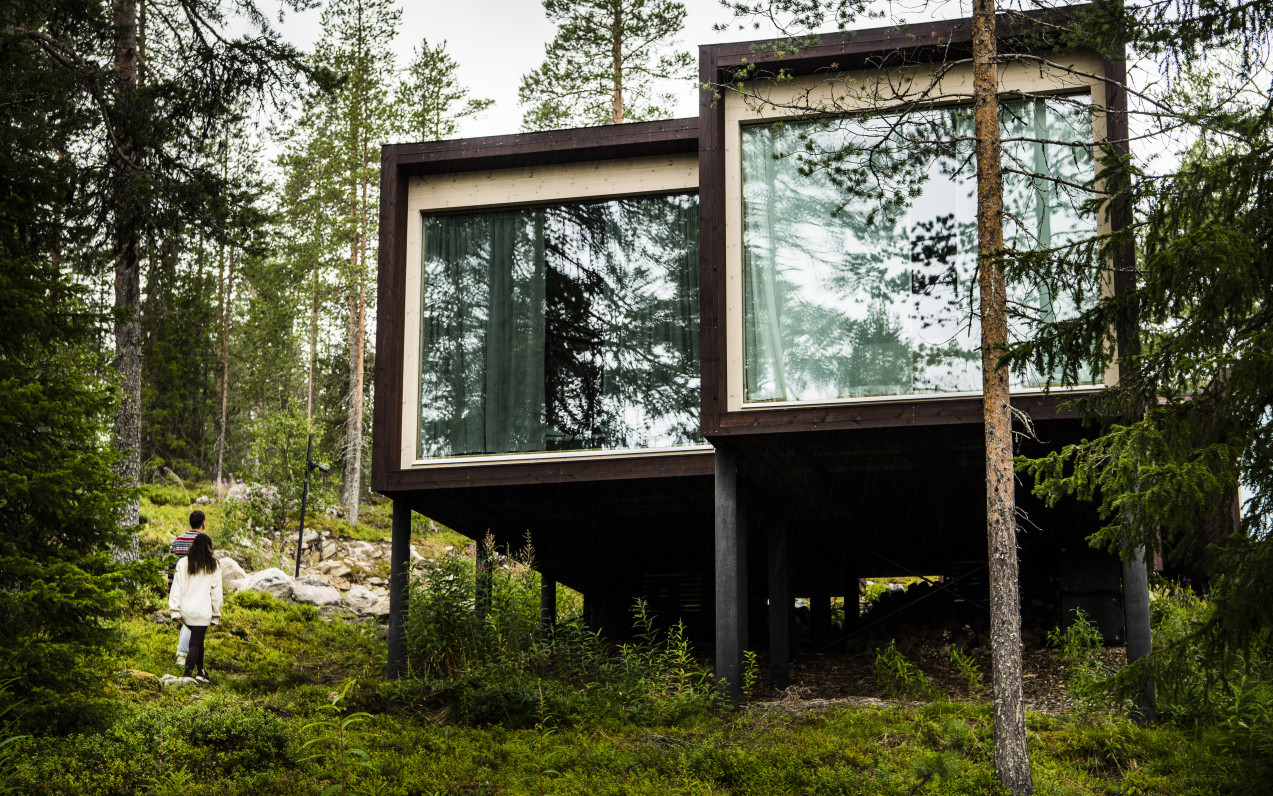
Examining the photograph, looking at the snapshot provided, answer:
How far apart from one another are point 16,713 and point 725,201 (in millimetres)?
7640

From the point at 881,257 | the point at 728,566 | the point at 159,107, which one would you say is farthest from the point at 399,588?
the point at 881,257

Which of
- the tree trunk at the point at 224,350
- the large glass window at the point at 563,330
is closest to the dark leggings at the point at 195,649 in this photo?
the large glass window at the point at 563,330

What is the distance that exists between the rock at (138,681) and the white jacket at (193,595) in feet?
2.03

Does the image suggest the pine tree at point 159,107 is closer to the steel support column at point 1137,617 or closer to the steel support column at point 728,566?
the steel support column at point 728,566

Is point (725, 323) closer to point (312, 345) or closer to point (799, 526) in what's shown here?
point (799, 526)

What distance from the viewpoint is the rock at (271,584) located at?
1620 centimetres

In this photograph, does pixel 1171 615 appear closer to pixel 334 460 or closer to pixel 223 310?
pixel 334 460

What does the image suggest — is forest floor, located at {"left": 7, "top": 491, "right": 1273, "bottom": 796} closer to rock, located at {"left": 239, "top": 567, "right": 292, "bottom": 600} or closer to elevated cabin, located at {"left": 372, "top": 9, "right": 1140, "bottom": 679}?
elevated cabin, located at {"left": 372, "top": 9, "right": 1140, "bottom": 679}

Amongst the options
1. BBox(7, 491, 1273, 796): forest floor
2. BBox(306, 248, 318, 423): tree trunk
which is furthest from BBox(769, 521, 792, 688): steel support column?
BBox(306, 248, 318, 423): tree trunk

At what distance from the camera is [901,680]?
452 inches

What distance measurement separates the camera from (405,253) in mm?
12891

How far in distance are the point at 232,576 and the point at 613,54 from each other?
15.3 metres

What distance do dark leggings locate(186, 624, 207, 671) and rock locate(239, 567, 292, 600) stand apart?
17.2ft

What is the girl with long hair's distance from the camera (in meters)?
10.6
